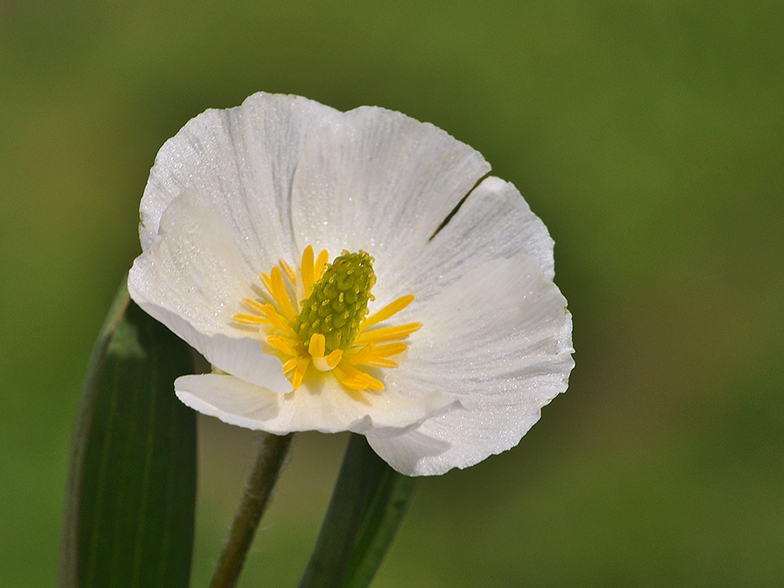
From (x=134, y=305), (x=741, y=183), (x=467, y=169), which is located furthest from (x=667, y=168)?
(x=134, y=305)

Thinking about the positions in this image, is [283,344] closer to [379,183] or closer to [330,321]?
[330,321]

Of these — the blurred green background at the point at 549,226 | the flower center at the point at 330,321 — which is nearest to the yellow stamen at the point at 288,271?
the flower center at the point at 330,321

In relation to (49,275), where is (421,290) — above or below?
above

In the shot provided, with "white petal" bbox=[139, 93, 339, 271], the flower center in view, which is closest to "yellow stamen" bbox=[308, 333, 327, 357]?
the flower center

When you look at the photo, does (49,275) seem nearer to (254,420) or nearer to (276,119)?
(276,119)

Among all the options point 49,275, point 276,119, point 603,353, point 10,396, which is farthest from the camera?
point 603,353

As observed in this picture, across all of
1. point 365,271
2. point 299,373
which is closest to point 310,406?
point 299,373

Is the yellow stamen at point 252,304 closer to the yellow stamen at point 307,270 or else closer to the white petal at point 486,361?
the yellow stamen at point 307,270

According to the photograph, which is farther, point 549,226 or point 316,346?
point 549,226

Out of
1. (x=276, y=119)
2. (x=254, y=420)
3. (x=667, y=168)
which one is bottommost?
(x=254, y=420)
